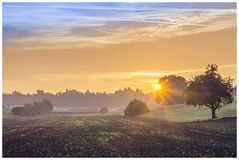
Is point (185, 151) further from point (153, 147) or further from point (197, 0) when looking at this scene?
point (197, 0)

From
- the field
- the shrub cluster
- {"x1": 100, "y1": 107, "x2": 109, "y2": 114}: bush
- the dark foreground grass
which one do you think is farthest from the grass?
the shrub cluster

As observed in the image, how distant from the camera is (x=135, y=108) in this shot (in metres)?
28.0

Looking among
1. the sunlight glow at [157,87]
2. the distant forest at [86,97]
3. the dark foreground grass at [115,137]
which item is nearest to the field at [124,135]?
the dark foreground grass at [115,137]

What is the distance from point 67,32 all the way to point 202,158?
6600 millimetres

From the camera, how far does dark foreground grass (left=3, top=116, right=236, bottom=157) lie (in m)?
25.9

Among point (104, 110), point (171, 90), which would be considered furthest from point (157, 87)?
point (104, 110)

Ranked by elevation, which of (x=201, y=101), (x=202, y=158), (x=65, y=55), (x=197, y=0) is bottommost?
(x=202, y=158)

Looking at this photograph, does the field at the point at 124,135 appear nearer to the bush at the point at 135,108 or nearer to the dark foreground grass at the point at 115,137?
the dark foreground grass at the point at 115,137

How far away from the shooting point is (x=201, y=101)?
94.2ft

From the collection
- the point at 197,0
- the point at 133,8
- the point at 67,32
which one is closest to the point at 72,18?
the point at 67,32

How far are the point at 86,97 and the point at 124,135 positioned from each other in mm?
2034

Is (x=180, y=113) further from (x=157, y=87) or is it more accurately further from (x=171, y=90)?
(x=157, y=87)

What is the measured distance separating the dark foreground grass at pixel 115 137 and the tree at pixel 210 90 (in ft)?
2.63

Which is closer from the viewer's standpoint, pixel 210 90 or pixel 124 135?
pixel 124 135
